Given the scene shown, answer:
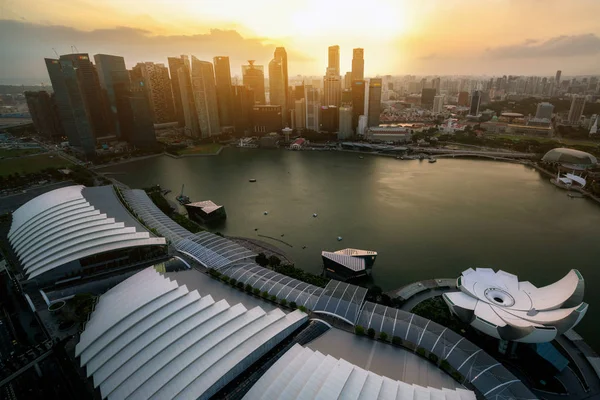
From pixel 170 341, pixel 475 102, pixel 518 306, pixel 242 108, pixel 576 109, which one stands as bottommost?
pixel 518 306

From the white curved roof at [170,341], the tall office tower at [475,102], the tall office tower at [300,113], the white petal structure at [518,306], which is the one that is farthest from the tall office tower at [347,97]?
the white curved roof at [170,341]

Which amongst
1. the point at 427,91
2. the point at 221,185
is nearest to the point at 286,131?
the point at 221,185

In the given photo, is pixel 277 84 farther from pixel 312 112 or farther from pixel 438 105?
pixel 438 105

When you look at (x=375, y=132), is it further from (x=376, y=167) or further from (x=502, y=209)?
(x=502, y=209)

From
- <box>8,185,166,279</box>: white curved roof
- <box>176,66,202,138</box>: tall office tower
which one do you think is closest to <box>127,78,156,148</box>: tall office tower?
<box>176,66,202,138</box>: tall office tower

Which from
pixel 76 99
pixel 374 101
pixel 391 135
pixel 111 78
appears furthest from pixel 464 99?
pixel 76 99

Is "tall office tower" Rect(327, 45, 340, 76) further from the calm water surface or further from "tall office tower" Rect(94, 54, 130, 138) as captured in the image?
"tall office tower" Rect(94, 54, 130, 138)
